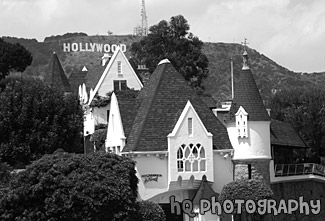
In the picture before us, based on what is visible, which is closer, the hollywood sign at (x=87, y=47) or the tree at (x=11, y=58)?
the tree at (x=11, y=58)

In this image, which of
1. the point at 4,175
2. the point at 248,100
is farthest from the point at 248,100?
the point at 4,175

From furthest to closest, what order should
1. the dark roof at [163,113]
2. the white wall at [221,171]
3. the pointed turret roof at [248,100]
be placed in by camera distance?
the pointed turret roof at [248,100] → the white wall at [221,171] → the dark roof at [163,113]

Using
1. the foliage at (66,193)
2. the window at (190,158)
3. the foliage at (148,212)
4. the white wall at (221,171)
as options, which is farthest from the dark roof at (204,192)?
the foliage at (66,193)

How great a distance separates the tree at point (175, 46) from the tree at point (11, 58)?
55.2 feet

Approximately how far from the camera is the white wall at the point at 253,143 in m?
54.2

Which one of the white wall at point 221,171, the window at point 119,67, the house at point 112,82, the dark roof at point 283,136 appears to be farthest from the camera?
the window at point 119,67

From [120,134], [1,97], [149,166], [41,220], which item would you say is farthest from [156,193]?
[1,97]

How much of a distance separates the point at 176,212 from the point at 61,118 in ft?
46.9

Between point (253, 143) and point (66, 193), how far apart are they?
1584 cm

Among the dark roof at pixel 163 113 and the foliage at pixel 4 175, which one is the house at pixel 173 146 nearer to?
the dark roof at pixel 163 113

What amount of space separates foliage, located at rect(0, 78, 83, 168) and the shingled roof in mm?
14529

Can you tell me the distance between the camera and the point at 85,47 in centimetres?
18925

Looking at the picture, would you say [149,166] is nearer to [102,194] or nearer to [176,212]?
[176,212]

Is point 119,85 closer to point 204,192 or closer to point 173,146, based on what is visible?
point 173,146
